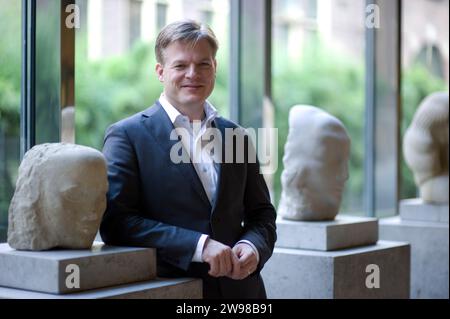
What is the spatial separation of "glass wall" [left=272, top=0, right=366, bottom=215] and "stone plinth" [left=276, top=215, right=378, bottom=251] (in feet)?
6.00

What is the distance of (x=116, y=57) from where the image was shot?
532 cm

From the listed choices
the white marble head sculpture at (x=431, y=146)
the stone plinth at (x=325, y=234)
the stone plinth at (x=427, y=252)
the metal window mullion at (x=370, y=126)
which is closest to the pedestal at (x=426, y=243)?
the stone plinth at (x=427, y=252)

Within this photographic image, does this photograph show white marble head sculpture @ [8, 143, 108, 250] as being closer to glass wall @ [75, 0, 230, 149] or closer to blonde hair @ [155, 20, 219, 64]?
blonde hair @ [155, 20, 219, 64]

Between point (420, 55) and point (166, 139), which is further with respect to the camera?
point (420, 55)

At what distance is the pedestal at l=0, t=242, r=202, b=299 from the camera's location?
112 inches

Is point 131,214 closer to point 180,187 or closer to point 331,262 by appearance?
point 180,187

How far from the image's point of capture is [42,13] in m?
4.20

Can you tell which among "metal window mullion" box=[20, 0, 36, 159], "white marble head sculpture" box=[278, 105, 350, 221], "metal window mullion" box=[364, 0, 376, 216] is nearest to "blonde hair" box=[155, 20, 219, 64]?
"metal window mullion" box=[20, 0, 36, 159]

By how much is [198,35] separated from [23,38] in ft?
4.74

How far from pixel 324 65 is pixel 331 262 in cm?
324

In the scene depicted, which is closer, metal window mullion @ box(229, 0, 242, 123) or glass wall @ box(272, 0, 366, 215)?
metal window mullion @ box(229, 0, 242, 123)

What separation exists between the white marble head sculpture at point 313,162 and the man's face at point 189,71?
157 cm

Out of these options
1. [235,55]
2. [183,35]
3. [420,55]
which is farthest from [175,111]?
[420,55]

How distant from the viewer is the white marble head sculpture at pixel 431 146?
6172mm
